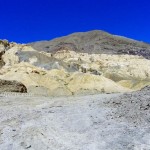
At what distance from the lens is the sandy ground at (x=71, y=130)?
441 inches

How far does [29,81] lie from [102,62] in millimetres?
53583

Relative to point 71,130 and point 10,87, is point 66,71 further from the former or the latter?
point 71,130

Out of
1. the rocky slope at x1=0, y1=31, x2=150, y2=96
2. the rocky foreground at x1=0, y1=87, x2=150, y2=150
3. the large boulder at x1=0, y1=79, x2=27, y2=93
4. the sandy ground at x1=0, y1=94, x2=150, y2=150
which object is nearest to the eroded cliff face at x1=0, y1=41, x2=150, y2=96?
the rocky slope at x1=0, y1=31, x2=150, y2=96

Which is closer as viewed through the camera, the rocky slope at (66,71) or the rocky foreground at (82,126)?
the rocky foreground at (82,126)

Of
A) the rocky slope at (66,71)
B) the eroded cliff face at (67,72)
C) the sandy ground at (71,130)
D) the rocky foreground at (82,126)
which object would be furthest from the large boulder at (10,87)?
the rocky slope at (66,71)

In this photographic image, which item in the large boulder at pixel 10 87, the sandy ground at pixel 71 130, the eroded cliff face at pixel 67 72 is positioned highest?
the eroded cliff face at pixel 67 72

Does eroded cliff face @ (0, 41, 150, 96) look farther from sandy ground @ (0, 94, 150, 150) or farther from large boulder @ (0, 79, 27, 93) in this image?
sandy ground @ (0, 94, 150, 150)

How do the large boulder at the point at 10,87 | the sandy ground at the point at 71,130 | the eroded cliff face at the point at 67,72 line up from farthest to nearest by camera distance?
1. the eroded cliff face at the point at 67,72
2. the large boulder at the point at 10,87
3. the sandy ground at the point at 71,130

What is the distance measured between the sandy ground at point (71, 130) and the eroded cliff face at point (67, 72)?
91.5 feet

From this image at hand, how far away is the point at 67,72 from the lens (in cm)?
7312

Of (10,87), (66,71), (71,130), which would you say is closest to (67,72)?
(66,71)

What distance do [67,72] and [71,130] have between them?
6083cm

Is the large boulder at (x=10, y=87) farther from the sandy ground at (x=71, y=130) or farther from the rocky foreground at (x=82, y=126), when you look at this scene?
the sandy ground at (x=71, y=130)

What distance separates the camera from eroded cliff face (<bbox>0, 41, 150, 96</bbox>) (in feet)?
197
